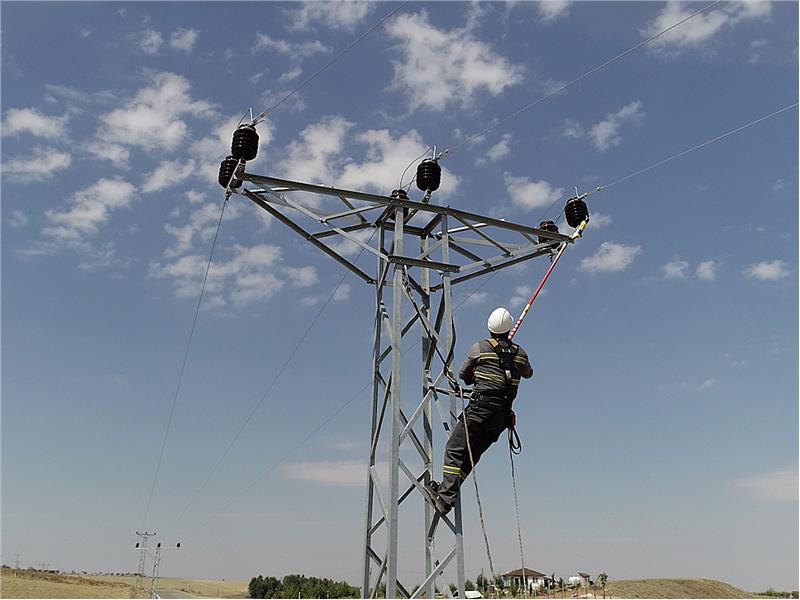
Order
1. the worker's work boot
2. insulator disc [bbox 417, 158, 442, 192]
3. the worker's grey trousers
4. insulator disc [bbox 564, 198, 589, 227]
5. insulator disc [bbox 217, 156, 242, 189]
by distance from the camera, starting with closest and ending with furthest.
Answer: the worker's grey trousers < the worker's work boot < insulator disc [bbox 217, 156, 242, 189] < insulator disc [bbox 417, 158, 442, 192] < insulator disc [bbox 564, 198, 589, 227]

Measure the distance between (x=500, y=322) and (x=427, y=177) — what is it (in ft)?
11.6

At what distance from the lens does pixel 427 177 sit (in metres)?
11.6

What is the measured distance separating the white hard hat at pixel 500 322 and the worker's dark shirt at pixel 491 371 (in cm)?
15

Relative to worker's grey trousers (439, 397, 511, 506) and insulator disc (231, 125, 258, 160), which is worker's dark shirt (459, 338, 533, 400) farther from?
insulator disc (231, 125, 258, 160)

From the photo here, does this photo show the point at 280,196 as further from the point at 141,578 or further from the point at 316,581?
the point at 141,578

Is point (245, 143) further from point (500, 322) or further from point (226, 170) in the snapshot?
point (500, 322)

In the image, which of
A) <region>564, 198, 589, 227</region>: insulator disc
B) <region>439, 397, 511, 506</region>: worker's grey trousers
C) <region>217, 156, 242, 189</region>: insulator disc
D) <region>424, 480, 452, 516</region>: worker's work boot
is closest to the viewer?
<region>439, 397, 511, 506</region>: worker's grey trousers

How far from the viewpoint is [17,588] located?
3484 cm

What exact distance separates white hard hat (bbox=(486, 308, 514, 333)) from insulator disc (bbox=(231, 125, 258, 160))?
4.67 metres

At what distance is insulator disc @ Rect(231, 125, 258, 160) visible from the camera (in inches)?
404

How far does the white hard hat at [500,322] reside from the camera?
30.9 ft

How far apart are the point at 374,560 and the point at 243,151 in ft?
22.6

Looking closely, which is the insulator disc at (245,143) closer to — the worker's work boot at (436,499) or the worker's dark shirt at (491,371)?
the worker's dark shirt at (491,371)

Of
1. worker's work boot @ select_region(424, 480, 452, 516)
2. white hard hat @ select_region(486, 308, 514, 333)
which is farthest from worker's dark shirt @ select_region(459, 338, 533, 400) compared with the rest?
worker's work boot @ select_region(424, 480, 452, 516)
